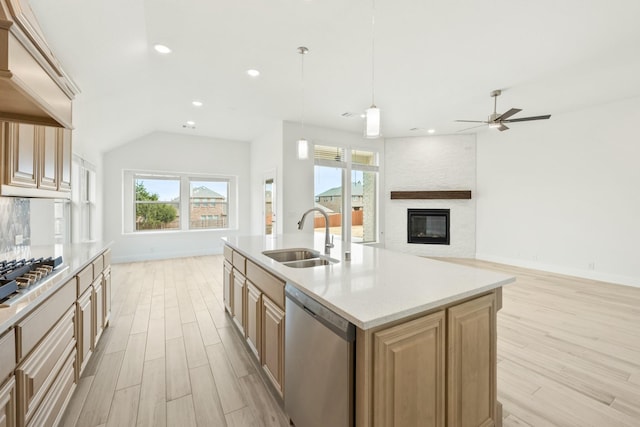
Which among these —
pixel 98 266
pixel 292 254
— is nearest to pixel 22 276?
pixel 98 266

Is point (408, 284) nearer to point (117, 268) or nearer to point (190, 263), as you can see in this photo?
point (190, 263)

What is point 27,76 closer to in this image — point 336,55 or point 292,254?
point 292,254

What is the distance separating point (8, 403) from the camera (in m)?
1.04

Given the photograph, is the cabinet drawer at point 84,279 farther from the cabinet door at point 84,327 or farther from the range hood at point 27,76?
the range hood at point 27,76

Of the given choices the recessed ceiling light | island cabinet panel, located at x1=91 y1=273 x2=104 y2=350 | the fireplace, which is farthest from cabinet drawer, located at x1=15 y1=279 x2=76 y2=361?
the fireplace

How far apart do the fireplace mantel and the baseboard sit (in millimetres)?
1473

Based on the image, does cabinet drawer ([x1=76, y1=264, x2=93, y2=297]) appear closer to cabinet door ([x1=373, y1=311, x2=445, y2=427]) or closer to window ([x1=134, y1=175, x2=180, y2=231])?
cabinet door ([x1=373, y1=311, x2=445, y2=427])

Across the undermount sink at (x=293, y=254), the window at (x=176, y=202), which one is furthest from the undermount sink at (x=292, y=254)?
the window at (x=176, y=202)

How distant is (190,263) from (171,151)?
2651 mm

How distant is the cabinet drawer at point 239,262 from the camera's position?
7.82ft

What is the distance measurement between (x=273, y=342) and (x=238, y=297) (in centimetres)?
→ 91

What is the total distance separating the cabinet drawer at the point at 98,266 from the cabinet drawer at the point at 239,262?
43.1 inches

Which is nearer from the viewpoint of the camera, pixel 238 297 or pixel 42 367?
pixel 42 367

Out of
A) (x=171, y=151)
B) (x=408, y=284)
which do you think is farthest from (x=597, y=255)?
(x=171, y=151)
